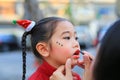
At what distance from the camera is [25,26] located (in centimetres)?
250

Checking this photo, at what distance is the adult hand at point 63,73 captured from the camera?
2193 mm

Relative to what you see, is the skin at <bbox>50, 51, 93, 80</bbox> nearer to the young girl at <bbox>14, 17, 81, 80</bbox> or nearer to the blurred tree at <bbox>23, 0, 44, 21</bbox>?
the young girl at <bbox>14, 17, 81, 80</bbox>

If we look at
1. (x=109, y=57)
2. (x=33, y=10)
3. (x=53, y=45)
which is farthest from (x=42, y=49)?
(x=33, y=10)

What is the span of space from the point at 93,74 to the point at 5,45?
78.8ft

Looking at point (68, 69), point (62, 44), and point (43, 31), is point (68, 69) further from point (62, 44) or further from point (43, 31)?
point (43, 31)

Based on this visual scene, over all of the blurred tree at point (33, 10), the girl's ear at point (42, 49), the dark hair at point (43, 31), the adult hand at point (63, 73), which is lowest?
the blurred tree at point (33, 10)

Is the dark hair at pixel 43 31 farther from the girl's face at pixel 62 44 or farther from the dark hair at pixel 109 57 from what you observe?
the dark hair at pixel 109 57

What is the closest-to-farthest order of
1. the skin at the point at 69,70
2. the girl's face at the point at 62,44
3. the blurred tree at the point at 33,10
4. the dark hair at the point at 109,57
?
1. the dark hair at the point at 109,57
2. the skin at the point at 69,70
3. the girl's face at the point at 62,44
4. the blurred tree at the point at 33,10

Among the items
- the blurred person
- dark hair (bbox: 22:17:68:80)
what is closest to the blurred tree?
dark hair (bbox: 22:17:68:80)

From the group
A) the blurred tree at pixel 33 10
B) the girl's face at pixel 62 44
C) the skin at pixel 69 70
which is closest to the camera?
the skin at pixel 69 70

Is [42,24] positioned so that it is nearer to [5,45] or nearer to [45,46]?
[45,46]

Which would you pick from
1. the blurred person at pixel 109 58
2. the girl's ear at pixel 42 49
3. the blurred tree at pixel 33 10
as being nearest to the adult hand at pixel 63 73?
the girl's ear at pixel 42 49

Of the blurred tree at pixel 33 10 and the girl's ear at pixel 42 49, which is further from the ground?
the girl's ear at pixel 42 49

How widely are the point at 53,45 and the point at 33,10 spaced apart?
6.13 m
